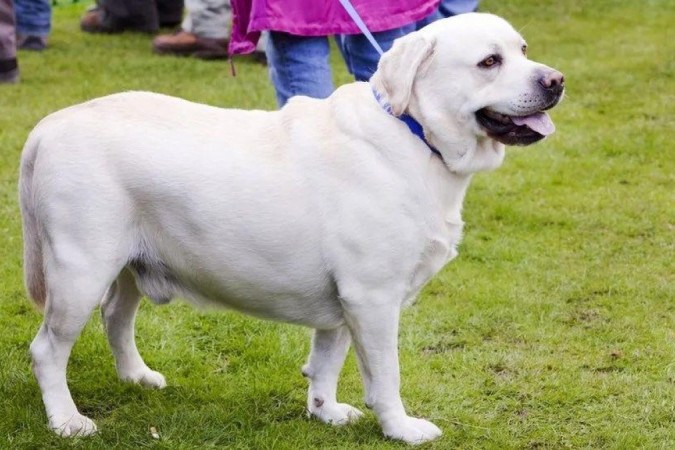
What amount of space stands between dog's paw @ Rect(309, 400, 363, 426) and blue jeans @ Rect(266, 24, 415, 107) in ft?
4.87

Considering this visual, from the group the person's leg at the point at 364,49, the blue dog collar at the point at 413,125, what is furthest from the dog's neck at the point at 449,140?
the person's leg at the point at 364,49

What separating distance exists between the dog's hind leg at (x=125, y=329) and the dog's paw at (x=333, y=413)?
25.2 inches

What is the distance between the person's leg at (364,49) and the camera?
502 cm

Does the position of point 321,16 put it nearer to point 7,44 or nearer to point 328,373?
point 328,373

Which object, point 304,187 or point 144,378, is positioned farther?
point 144,378

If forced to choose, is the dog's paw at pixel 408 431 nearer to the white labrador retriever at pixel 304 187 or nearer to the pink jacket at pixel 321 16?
the white labrador retriever at pixel 304 187

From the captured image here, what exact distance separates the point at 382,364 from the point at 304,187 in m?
0.63

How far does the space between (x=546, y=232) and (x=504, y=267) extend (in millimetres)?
634

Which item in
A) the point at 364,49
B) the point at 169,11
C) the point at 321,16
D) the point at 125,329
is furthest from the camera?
the point at 169,11

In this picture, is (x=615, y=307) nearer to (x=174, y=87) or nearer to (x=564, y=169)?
(x=564, y=169)

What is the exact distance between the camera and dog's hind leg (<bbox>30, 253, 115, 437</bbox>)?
363 centimetres

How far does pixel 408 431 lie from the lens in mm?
3842

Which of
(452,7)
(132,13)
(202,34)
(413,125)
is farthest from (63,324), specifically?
(132,13)

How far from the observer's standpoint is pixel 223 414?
405 centimetres
